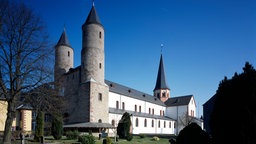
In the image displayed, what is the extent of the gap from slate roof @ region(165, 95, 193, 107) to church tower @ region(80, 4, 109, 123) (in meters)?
31.8

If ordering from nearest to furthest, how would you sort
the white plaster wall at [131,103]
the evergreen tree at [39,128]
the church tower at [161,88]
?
the evergreen tree at [39,128] < the white plaster wall at [131,103] < the church tower at [161,88]

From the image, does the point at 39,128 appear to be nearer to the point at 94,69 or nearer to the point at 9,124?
the point at 9,124

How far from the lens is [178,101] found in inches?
2530

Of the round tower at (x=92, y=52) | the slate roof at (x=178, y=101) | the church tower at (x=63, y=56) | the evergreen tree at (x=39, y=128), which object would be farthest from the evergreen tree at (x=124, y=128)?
the slate roof at (x=178, y=101)

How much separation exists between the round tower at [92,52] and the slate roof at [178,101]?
33136 mm

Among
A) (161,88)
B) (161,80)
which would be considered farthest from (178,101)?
(161,80)

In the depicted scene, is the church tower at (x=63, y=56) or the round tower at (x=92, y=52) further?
the church tower at (x=63, y=56)

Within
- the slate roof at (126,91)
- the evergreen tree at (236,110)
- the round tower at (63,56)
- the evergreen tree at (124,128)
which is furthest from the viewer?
the slate roof at (126,91)

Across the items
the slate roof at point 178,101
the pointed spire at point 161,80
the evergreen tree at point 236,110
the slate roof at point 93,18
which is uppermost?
the slate roof at point 93,18

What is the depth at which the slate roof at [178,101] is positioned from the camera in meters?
62.6

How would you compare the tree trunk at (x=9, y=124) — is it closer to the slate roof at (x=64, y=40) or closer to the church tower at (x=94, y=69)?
the church tower at (x=94, y=69)

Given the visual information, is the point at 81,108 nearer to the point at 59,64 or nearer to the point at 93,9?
the point at 59,64

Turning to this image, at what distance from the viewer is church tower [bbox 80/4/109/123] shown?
1371 inches

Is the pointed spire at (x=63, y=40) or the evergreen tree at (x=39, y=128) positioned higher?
the pointed spire at (x=63, y=40)
